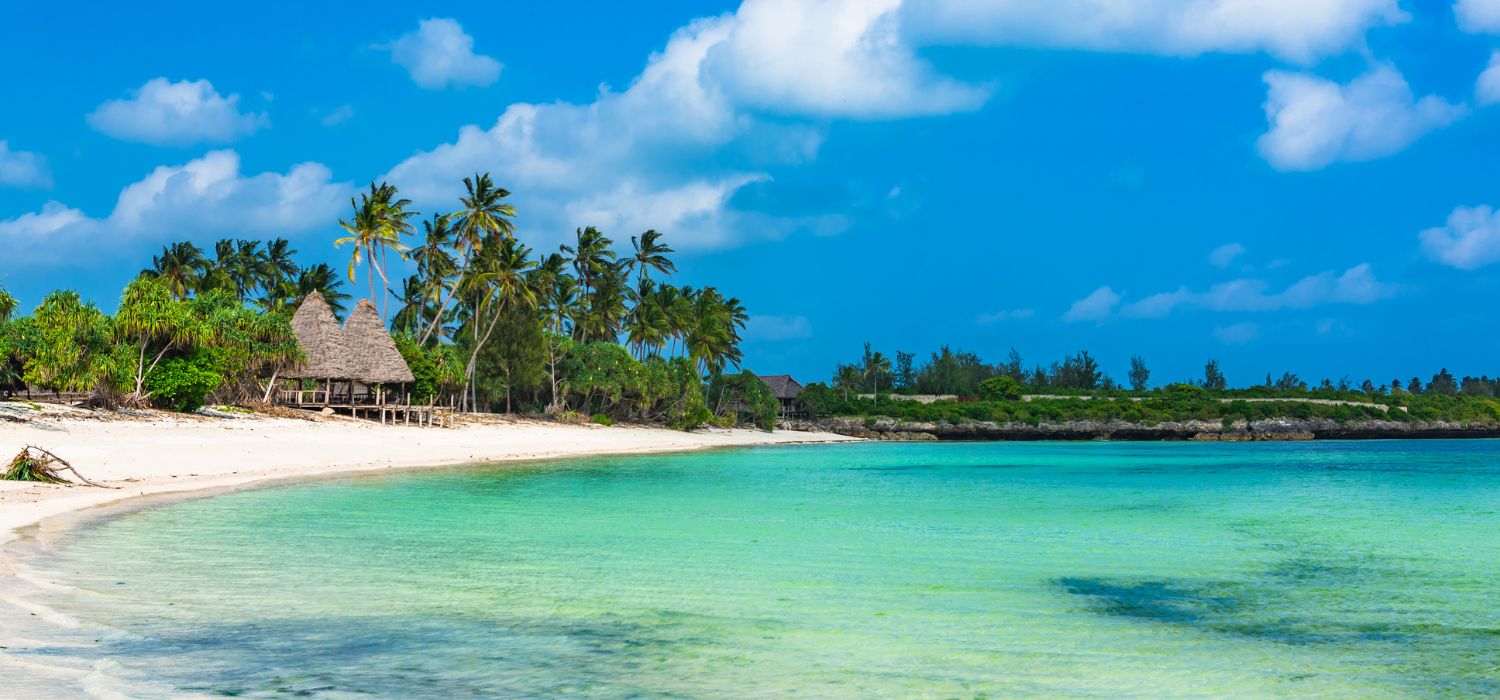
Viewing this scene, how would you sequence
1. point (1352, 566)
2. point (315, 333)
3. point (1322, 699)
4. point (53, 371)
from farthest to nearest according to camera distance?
point (315, 333)
point (53, 371)
point (1352, 566)
point (1322, 699)

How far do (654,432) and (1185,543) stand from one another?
128ft

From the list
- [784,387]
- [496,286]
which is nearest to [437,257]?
[496,286]

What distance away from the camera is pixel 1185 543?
12453 millimetres

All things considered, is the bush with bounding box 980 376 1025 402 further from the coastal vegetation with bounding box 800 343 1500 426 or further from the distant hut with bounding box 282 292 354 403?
the distant hut with bounding box 282 292 354 403

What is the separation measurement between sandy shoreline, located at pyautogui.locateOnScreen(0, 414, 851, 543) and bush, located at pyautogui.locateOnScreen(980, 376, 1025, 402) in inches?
2200

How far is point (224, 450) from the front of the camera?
22.3 metres

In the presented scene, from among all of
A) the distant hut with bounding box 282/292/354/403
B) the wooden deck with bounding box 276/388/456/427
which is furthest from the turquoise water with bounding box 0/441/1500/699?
the distant hut with bounding box 282/292/354/403

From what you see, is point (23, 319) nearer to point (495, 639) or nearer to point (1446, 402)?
point (495, 639)

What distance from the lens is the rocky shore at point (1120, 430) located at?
7531cm

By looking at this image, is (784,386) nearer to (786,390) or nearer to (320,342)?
(786,390)

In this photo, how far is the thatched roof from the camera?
2987 inches

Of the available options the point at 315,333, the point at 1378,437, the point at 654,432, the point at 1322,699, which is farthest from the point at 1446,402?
the point at 1322,699

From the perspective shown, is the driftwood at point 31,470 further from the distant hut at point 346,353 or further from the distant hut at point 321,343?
the distant hut at point 346,353

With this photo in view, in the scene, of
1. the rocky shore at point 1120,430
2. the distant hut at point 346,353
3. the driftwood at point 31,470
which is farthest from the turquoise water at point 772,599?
the rocky shore at point 1120,430
